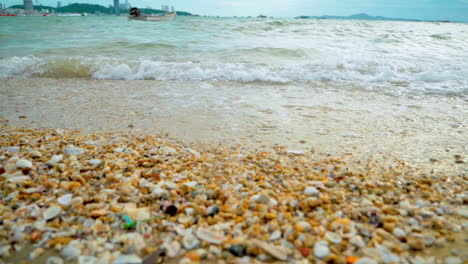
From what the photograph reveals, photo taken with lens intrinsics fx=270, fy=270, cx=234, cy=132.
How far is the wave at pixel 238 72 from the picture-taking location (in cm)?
739

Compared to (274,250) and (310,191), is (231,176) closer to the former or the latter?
(310,191)

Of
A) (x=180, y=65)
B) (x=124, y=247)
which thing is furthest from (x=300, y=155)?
(x=180, y=65)

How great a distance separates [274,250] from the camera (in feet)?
5.31

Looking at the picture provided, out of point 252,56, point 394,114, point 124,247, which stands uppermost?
A: point 252,56

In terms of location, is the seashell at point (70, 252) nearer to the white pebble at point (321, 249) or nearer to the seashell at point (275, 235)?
the seashell at point (275, 235)

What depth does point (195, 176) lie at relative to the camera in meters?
2.51

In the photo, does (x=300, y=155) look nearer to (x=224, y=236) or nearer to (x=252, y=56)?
(x=224, y=236)

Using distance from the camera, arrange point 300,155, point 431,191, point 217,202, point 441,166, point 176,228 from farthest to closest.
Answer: point 300,155 < point 441,166 < point 431,191 < point 217,202 < point 176,228

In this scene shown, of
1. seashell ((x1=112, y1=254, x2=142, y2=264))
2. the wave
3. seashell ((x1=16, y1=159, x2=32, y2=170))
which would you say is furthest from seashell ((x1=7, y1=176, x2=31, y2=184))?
the wave

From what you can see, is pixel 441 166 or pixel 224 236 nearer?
pixel 224 236

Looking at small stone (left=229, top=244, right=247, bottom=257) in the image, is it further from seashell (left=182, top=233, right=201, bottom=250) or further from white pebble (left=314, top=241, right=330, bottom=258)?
white pebble (left=314, top=241, right=330, bottom=258)

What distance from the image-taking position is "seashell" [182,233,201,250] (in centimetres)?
167

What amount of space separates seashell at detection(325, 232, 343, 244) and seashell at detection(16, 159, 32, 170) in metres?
2.61

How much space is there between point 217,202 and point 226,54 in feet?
Answer: 31.1
